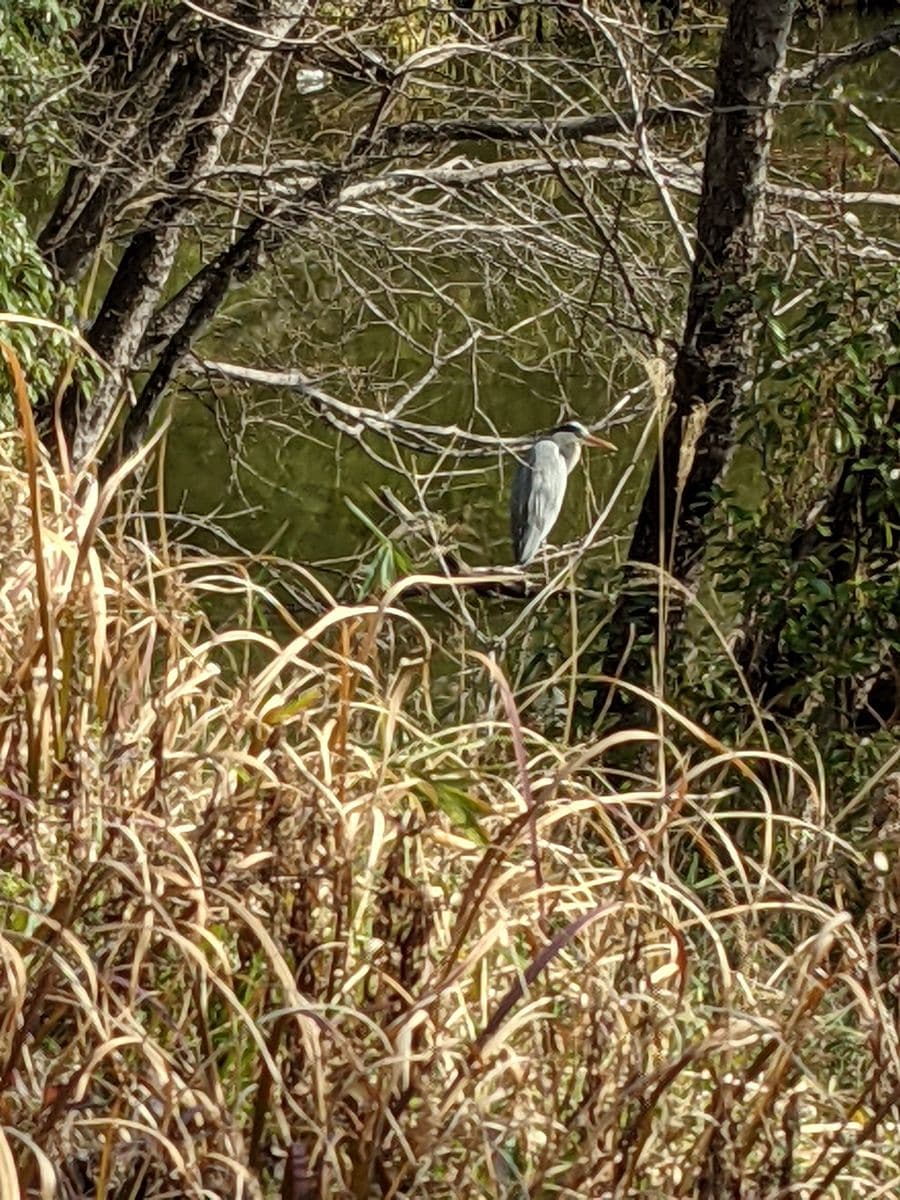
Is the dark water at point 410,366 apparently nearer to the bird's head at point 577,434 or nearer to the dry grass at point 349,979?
the bird's head at point 577,434

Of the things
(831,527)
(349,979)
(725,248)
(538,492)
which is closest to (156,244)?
(538,492)

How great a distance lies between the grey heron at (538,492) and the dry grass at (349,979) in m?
4.19

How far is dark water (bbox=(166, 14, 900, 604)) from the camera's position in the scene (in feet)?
21.5

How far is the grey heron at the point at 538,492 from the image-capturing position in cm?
677

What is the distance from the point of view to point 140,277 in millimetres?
6586

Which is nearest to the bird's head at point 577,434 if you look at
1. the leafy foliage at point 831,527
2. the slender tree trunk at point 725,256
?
the slender tree trunk at point 725,256

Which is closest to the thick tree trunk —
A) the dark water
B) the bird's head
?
the dark water

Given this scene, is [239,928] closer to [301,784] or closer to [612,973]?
[301,784]

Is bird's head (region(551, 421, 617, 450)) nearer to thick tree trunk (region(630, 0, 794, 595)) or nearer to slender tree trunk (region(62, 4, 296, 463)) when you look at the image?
slender tree trunk (region(62, 4, 296, 463))

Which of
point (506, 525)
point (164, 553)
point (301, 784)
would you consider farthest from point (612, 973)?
point (506, 525)

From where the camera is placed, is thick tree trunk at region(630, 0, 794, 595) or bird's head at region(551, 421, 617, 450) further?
bird's head at region(551, 421, 617, 450)

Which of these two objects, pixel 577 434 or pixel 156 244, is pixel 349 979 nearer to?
pixel 156 244

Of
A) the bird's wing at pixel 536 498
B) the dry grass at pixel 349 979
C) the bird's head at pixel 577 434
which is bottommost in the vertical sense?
the bird's wing at pixel 536 498

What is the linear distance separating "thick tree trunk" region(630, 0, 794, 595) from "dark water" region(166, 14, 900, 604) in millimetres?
1260
